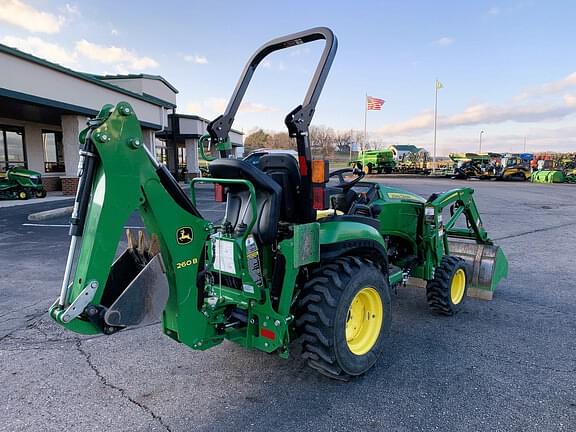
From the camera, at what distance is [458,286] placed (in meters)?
4.86

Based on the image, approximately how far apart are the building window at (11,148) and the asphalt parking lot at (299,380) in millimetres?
15121

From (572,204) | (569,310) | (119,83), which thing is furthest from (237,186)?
(119,83)

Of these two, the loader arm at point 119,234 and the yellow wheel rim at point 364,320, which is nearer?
the loader arm at point 119,234

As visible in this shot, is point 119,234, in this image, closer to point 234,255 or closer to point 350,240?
point 234,255

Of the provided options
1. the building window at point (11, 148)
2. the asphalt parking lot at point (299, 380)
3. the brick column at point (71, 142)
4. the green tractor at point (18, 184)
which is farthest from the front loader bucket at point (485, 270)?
the building window at point (11, 148)

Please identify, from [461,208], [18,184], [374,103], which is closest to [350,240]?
[461,208]

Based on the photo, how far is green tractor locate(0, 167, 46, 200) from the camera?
15141 millimetres

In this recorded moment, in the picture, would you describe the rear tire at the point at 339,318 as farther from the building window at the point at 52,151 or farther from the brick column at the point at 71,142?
the building window at the point at 52,151

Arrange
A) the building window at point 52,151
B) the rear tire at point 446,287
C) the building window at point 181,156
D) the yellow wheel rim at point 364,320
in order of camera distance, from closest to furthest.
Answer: the yellow wheel rim at point 364,320 < the rear tire at point 446,287 < the building window at point 52,151 < the building window at point 181,156

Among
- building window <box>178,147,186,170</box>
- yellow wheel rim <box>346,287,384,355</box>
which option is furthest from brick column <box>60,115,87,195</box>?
building window <box>178,147,186,170</box>

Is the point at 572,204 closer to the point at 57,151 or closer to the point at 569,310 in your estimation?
the point at 569,310

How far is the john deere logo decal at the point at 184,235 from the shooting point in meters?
2.55

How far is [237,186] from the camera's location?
122 inches

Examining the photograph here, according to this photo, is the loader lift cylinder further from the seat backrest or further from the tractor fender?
the tractor fender
